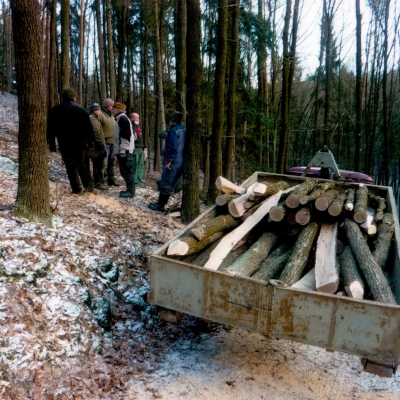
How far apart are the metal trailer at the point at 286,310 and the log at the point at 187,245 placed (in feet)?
0.47

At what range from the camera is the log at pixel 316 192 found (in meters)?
4.61

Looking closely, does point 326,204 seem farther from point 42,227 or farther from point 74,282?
point 42,227

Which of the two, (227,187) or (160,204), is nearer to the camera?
(227,187)

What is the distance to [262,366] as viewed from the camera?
13.4 ft

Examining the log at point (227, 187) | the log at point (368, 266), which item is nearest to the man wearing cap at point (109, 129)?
the log at point (227, 187)

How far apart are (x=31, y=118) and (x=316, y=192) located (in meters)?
4.00

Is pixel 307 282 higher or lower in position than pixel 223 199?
lower

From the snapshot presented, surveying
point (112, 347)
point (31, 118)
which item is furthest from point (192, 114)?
point (112, 347)

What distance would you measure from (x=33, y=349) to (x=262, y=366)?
2311 mm

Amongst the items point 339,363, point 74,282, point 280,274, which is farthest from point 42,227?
point 339,363

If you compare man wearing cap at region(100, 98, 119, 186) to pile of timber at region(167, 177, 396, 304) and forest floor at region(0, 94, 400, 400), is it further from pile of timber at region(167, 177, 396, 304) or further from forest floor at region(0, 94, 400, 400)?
pile of timber at region(167, 177, 396, 304)

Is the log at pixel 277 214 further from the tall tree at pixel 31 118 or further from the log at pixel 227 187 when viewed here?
the tall tree at pixel 31 118

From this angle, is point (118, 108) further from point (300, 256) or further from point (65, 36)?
point (300, 256)

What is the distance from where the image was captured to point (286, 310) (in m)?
3.39
